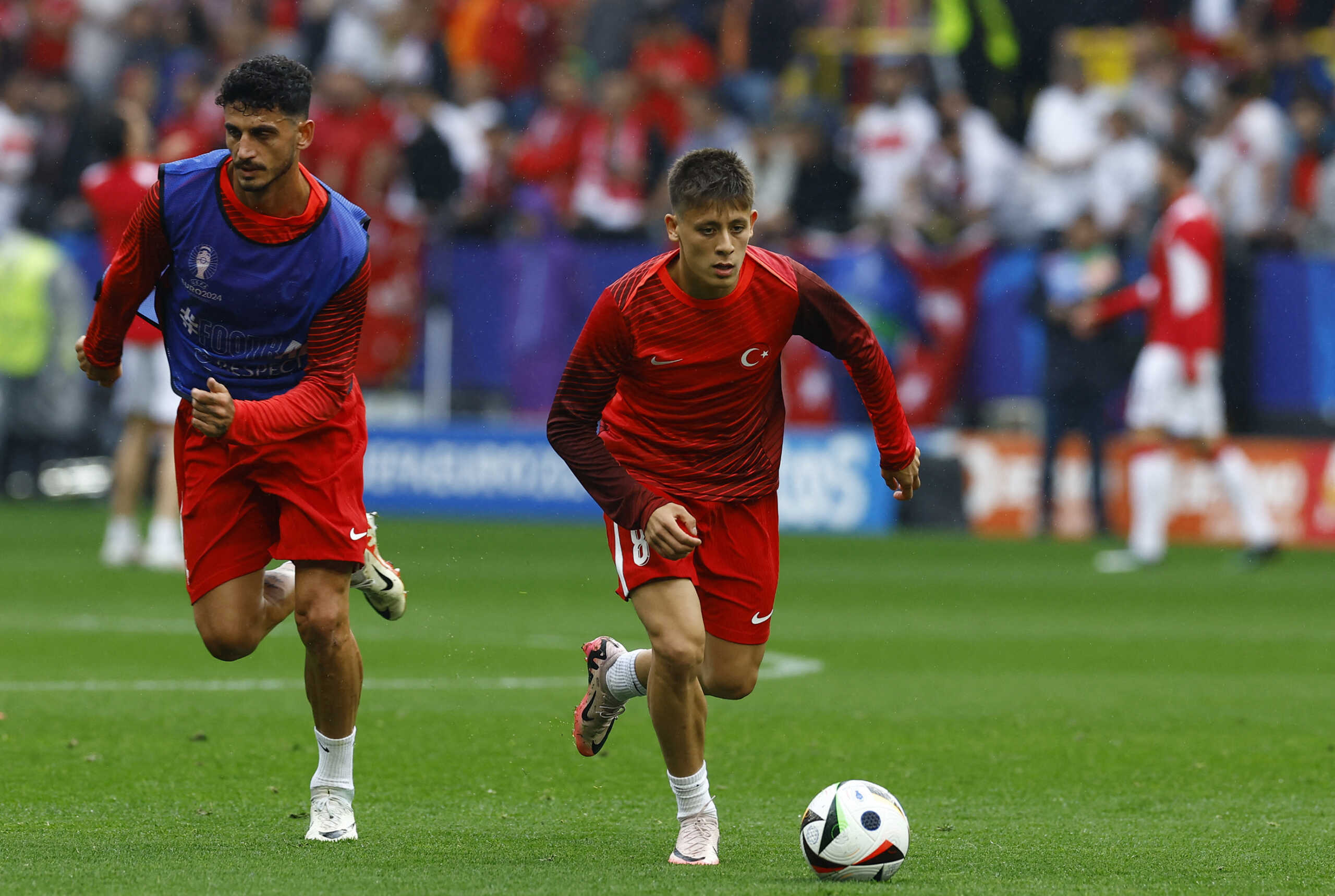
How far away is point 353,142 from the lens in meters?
19.5

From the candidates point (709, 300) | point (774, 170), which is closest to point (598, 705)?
point (709, 300)

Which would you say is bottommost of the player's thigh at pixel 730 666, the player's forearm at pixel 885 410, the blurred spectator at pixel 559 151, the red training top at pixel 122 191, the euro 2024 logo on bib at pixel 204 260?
the player's thigh at pixel 730 666

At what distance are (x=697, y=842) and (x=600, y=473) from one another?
108cm

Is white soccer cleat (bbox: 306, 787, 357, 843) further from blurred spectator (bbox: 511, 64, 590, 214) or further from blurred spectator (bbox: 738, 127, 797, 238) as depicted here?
blurred spectator (bbox: 511, 64, 590, 214)

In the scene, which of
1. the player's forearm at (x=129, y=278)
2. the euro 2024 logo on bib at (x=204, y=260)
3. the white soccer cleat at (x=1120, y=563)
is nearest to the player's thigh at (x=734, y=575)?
the euro 2024 logo on bib at (x=204, y=260)

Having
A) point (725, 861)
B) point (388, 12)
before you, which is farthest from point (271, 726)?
point (388, 12)

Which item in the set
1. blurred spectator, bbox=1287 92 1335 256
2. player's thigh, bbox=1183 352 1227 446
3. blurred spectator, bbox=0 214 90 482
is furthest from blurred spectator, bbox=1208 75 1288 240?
blurred spectator, bbox=0 214 90 482

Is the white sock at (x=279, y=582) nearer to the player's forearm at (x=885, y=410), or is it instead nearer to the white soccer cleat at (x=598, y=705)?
the white soccer cleat at (x=598, y=705)

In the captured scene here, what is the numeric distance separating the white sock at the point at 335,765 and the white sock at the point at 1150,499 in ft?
33.2

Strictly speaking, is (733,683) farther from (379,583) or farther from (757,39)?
(757,39)

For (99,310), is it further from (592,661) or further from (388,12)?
(388,12)

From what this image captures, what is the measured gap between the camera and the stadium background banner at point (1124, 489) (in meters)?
16.8

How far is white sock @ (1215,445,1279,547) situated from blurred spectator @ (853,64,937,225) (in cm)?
470

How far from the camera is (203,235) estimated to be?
5867mm
